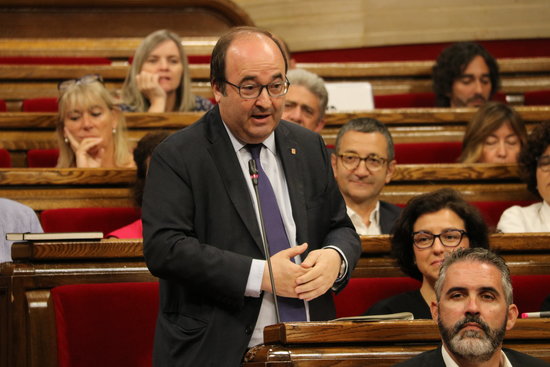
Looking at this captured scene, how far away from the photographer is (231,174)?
863 mm

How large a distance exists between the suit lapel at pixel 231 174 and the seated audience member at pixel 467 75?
1177 millimetres

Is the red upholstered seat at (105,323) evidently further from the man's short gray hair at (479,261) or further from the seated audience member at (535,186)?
the seated audience member at (535,186)

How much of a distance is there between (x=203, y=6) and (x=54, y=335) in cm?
166

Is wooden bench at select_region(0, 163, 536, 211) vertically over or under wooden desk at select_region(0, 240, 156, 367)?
over

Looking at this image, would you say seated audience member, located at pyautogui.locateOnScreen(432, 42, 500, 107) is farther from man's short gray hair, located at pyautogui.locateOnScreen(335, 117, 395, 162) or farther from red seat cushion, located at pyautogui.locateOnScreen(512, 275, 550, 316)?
red seat cushion, located at pyautogui.locateOnScreen(512, 275, 550, 316)

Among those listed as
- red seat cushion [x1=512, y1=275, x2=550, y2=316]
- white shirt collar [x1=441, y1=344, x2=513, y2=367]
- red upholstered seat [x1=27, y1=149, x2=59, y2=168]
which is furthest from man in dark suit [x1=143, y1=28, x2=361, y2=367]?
red upholstered seat [x1=27, y1=149, x2=59, y2=168]

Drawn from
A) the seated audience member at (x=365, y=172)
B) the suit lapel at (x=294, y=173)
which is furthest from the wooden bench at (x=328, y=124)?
the suit lapel at (x=294, y=173)

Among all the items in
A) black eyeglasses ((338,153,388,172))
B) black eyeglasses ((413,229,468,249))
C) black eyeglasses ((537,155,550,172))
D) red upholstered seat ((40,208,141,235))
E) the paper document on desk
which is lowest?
the paper document on desk

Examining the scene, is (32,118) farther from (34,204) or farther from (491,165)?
(491,165)

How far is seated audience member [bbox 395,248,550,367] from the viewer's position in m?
0.81

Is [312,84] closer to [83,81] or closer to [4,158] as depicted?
[83,81]

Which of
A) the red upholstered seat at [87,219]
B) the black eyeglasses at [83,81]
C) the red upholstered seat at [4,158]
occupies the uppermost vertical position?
the black eyeglasses at [83,81]

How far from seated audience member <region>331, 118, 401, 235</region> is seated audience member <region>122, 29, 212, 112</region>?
0.52 metres

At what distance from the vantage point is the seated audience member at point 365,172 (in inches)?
54.1
